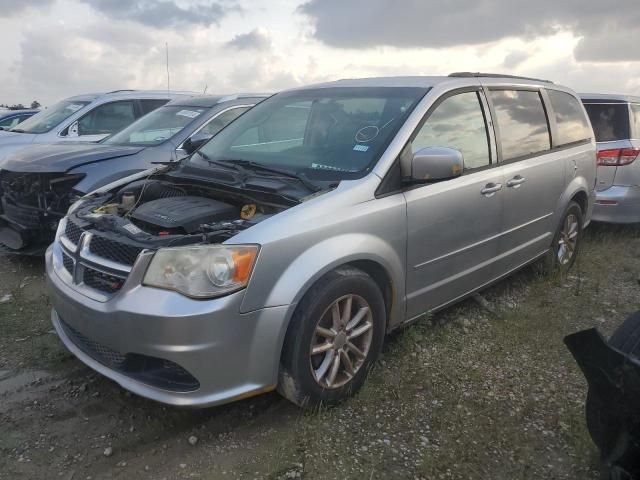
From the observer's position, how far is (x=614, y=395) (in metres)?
1.94

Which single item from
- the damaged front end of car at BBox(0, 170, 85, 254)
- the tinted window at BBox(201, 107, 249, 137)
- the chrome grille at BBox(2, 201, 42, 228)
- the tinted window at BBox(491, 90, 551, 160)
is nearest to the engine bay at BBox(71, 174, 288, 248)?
the damaged front end of car at BBox(0, 170, 85, 254)

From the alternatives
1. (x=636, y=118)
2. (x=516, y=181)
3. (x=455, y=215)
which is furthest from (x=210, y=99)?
(x=636, y=118)

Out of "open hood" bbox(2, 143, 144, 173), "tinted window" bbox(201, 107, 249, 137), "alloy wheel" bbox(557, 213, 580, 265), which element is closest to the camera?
"open hood" bbox(2, 143, 144, 173)

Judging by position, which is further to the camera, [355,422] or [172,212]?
[172,212]

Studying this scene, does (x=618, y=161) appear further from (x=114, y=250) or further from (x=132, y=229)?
(x=114, y=250)

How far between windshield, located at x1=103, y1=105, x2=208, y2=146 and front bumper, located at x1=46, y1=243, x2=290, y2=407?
11.9 ft

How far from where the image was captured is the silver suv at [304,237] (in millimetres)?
2551

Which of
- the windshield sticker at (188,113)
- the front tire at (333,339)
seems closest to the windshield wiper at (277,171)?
the front tire at (333,339)

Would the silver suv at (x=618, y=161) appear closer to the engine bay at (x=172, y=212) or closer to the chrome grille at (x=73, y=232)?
the engine bay at (x=172, y=212)

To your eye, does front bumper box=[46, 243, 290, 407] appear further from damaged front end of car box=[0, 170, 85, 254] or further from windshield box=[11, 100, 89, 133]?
windshield box=[11, 100, 89, 133]

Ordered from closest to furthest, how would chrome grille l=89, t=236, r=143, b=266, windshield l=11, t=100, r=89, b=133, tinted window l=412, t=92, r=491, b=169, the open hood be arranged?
chrome grille l=89, t=236, r=143, b=266 → tinted window l=412, t=92, r=491, b=169 → the open hood → windshield l=11, t=100, r=89, b=133

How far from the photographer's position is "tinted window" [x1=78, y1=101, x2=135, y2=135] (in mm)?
8141

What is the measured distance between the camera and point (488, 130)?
3979mm

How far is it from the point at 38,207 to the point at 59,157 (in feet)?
1.66
